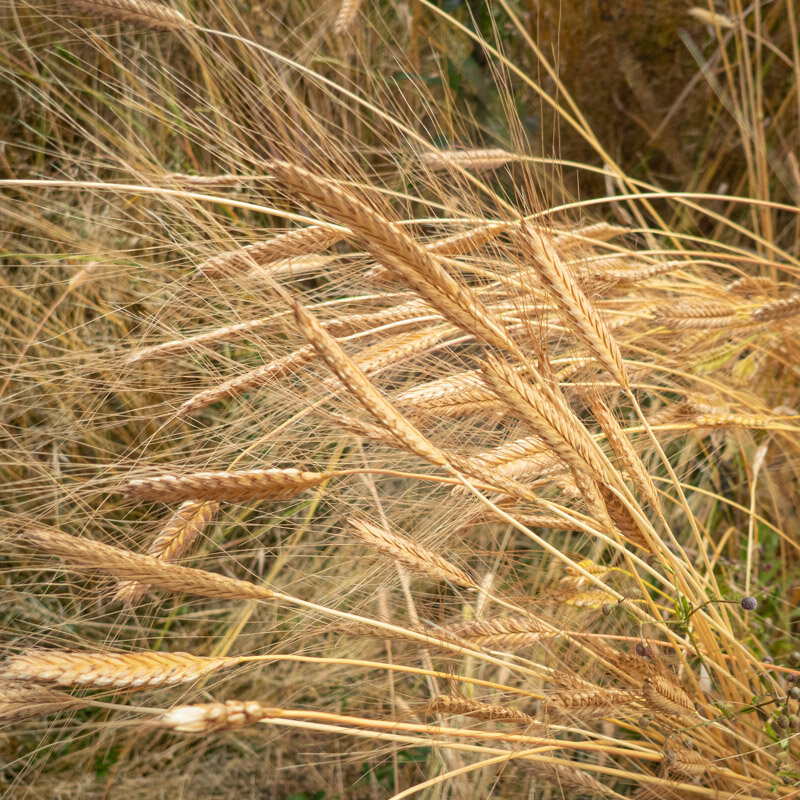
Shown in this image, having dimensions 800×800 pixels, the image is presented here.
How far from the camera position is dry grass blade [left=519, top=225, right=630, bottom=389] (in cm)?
78

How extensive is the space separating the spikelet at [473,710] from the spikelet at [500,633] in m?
0.08

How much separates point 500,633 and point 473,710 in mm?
128

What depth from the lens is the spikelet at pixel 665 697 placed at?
0.78 meters

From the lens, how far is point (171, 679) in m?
0.68

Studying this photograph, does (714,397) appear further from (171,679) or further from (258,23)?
(258,23)

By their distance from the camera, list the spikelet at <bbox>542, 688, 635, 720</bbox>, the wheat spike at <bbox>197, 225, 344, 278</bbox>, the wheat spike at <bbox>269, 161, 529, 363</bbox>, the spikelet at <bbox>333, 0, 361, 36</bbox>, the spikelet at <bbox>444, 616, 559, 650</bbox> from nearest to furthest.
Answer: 1. the wheat spike at <bbox>269, 161, 529, 363</bbox>
2. the spikelet at <bbox>542, 688, 635, 720</bbox>
3. the spikelet at <bbox>444, 616, 559, 650</bbox>
4. the wheat spike at <bbox>197, 225, 344, 278</bbox>
5. the spikelet at <bbox>333, 0, 361, 36</bbox>

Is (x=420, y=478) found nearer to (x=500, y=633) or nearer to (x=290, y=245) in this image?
(x=500, y=633)

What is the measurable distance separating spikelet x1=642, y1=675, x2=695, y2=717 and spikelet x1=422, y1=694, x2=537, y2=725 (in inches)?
5.5

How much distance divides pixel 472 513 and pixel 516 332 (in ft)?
1.12

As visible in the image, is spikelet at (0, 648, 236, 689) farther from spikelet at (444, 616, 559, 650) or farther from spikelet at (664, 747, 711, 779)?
spikelet at (664, 747, 711, 779)

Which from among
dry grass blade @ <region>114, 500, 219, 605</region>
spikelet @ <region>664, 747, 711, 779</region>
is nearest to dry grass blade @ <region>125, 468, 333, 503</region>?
dry grass blade @ <region>114, 500, 219, 605</region>

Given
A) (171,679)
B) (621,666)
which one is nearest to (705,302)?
(621,666)

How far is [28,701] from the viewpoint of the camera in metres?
0.73

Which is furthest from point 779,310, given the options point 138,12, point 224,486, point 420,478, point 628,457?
point 138,12
